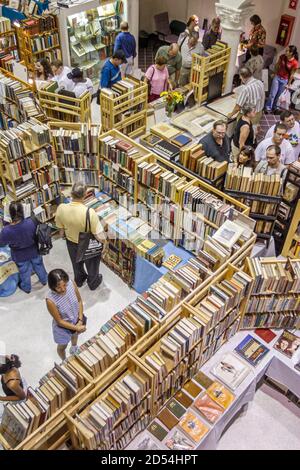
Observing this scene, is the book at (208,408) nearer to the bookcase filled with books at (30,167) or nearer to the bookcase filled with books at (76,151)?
the bookcase filled with books at (30,167)

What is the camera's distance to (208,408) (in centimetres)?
514


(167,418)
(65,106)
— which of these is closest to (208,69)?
Result: (65,106)

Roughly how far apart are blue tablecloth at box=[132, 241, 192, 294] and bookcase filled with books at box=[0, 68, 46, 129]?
127 inches

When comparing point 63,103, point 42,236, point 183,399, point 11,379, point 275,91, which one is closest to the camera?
point 11,379

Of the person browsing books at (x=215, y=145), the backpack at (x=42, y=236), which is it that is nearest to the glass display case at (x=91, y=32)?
the person browsing books at (x=215, y=145)

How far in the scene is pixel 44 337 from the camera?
21.7ft

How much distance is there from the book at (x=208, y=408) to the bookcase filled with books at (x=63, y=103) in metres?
5.65

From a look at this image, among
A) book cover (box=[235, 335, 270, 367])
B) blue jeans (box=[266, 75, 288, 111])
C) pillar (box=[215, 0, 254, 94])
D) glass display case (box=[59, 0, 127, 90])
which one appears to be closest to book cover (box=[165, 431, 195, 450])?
book cover (box=[235, 335, 270, 367])

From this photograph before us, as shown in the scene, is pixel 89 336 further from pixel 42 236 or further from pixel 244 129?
pixel 244 129

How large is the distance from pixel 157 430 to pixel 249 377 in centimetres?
126

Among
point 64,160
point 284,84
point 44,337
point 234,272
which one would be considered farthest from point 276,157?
point 284,84

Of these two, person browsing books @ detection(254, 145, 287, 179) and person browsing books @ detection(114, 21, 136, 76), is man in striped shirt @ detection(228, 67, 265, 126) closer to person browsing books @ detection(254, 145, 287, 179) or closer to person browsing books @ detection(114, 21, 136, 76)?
person browsing books @ detection(254, 145, 287, 179)
